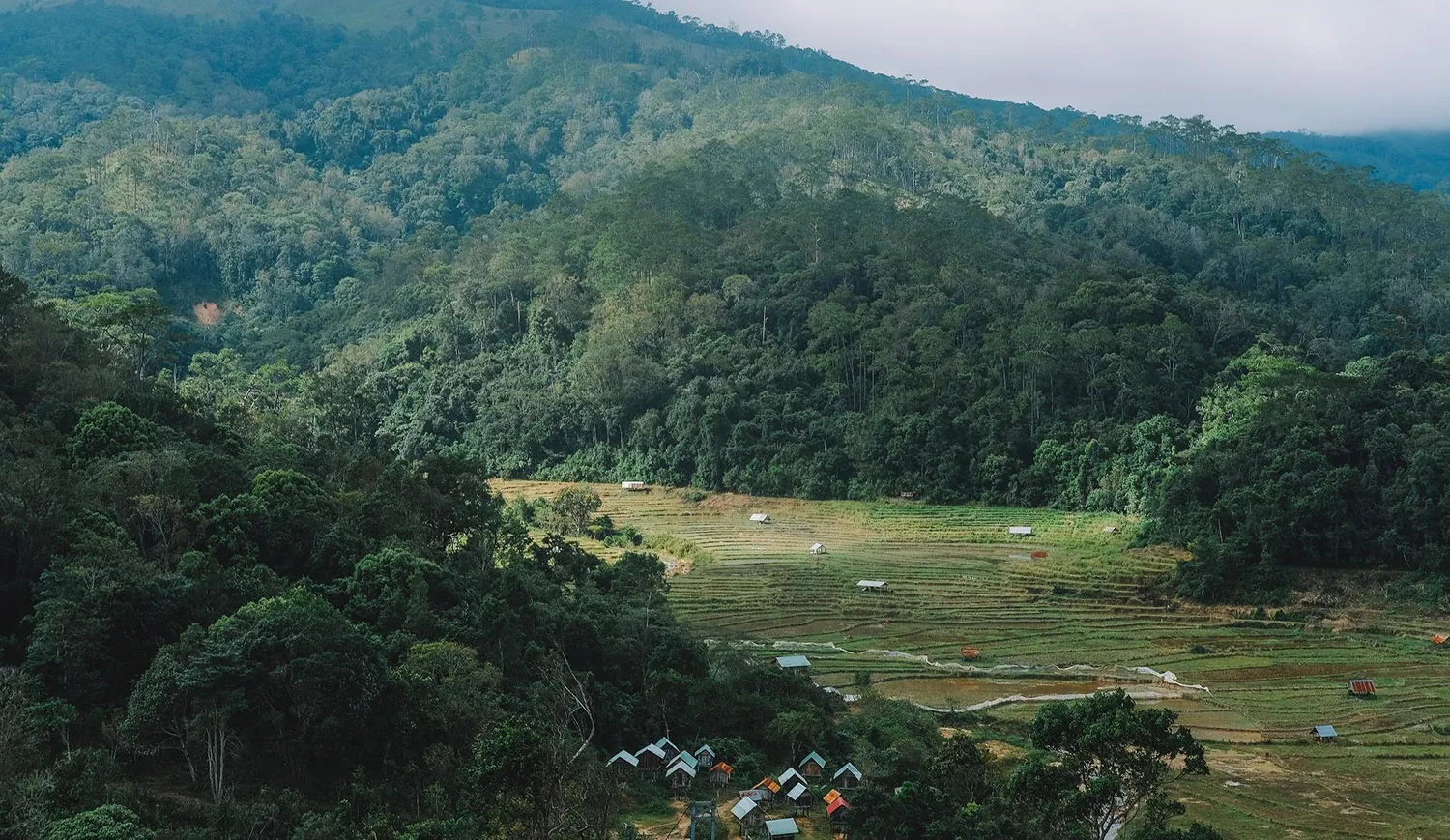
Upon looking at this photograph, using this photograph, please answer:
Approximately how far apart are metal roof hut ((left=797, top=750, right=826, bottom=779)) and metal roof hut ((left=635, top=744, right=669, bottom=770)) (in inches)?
95.6

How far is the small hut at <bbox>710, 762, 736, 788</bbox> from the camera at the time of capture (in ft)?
80.1

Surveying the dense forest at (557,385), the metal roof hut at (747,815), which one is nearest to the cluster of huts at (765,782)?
the metal roof hut at (747,815)

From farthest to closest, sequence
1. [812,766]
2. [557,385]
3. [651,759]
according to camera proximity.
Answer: [557,385]
[651,759]
[812,766]

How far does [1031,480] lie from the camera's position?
161ft

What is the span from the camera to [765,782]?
23.3m

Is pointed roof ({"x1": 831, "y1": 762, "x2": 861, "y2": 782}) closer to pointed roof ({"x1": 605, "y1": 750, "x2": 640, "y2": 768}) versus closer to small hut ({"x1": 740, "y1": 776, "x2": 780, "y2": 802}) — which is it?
small hut ({"x1": 740, "y1": 776, "x2": 780, "y2": 802})

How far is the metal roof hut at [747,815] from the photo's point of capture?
2222 cm

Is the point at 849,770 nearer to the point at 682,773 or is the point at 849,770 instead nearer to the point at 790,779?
the point at 790,779

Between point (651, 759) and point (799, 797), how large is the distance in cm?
299

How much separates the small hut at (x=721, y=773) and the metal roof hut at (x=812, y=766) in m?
1.27

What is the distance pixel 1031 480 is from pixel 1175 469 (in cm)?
602

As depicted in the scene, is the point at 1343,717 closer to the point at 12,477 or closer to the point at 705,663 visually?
the point at 705,663

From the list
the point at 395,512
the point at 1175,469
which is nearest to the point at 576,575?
the point at 395,512

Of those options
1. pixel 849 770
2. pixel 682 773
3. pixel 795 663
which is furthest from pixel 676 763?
pixel 795 663
